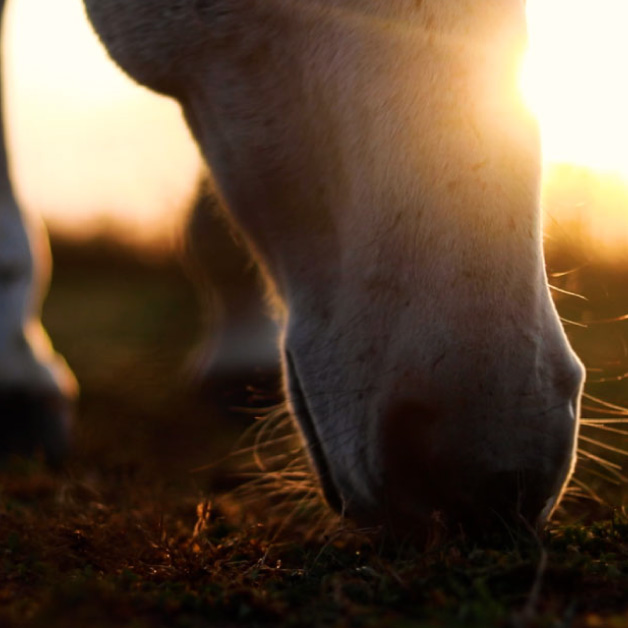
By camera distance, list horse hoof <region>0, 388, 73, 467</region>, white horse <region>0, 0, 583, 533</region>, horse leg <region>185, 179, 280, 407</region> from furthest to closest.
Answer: horse leg <region>185, 179, 280, 407</region> < horse hoof <region>0, 388, 73, 467</region> < white horse <region>0, 0, 583, 533</region>

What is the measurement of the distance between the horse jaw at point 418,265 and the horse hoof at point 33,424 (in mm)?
1765

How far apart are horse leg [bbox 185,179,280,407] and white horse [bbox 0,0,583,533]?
2.37m

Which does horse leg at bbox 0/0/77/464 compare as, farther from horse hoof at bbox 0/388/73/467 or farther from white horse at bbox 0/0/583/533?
white horse at bbox 0/0/583/533

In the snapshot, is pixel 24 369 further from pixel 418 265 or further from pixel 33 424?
pixel 418 265

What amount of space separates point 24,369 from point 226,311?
57.8 inches

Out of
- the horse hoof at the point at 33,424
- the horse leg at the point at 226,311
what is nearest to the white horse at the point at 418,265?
the horse hoof at the point at 33,424

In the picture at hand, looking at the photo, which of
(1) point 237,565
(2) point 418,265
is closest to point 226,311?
(1) point 237,565

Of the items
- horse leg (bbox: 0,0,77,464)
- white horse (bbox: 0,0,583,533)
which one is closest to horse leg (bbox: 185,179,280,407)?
horse leg (bbox: 0,0,77,464)

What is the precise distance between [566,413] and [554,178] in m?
0.99

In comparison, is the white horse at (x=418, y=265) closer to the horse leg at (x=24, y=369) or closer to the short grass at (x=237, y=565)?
the short grass at (x=237, y=565)

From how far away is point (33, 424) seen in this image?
128 inches

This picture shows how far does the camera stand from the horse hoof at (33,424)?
3227mm

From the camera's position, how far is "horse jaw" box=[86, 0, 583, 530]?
1448 millimetres

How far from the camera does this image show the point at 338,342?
1.63 meters
